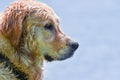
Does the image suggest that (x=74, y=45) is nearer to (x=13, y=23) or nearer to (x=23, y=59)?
(x=23, y=59)

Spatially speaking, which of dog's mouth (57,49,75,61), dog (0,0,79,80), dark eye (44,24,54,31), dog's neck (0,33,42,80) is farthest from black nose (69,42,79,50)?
dog's neck (0,33,42,80)

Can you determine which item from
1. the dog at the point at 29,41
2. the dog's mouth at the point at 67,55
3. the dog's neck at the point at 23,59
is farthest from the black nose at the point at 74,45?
the dog's neck at the point at 23,59

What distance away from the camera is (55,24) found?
1104cm

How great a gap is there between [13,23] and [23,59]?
2.58 feet

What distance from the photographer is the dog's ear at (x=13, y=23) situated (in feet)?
34.0

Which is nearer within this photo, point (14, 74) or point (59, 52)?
point (14, 74)

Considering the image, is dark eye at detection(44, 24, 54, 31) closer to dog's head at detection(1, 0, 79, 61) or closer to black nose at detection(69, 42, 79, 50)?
dog's head at detection(1, 0, 79, 61)

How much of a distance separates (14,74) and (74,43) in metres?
1.54

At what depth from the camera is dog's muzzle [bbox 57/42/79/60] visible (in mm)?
10953

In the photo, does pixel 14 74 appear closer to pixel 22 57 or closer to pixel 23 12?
pixel 22 57

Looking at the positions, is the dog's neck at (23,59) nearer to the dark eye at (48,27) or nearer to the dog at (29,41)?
the dog at (29,41)

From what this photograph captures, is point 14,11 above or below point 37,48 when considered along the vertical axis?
above

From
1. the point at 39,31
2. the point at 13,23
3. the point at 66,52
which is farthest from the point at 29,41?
the point at 66,52


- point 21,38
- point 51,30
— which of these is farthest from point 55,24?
point 21,38
